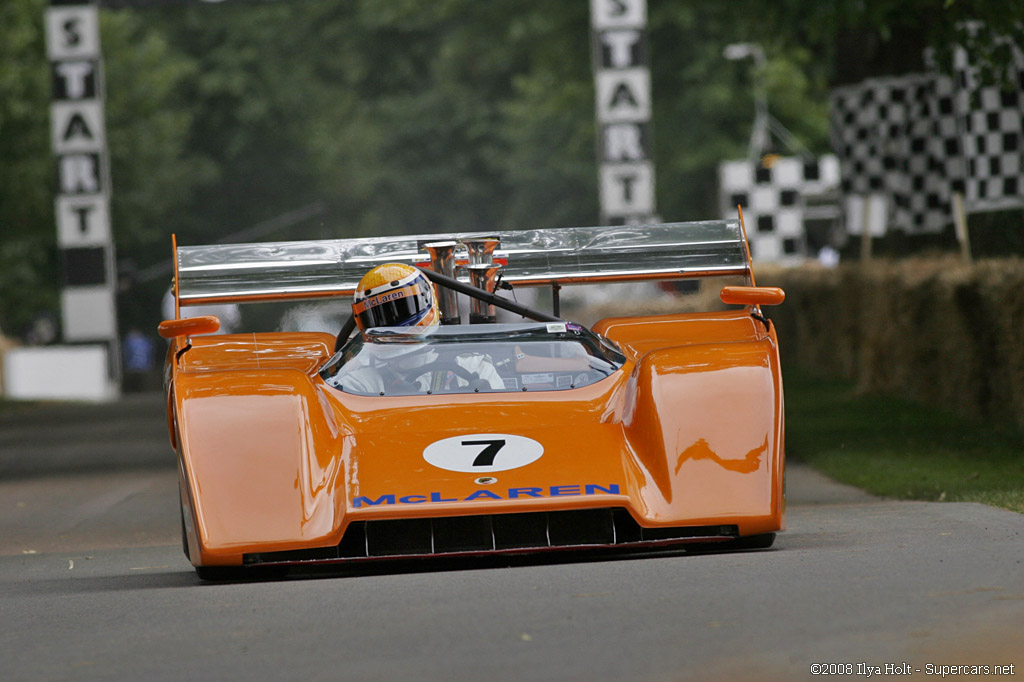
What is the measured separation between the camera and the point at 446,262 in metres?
8.28

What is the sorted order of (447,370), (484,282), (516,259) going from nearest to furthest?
(447,370), (484,282), (516,259)

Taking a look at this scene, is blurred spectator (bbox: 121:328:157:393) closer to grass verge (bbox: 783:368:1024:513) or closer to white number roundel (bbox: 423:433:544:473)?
grass verge (bbox: 783:368:1024:513)

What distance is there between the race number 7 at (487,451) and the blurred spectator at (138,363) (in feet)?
78.7

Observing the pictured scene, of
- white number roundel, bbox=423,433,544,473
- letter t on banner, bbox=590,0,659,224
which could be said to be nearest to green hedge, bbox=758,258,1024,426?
letter t on banner, bbox=590,0,659,224

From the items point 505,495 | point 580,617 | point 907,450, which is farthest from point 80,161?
point 580,617

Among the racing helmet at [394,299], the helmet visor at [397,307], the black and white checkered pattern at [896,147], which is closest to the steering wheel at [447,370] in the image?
the racing helmet at [394,299]

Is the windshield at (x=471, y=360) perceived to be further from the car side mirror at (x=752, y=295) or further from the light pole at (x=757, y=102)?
the light pole at (x=757, y=102)

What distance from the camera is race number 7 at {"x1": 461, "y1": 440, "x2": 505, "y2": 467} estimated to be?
6184 millimetres

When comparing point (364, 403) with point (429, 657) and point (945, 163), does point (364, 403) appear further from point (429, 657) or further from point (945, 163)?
point (945, 163)

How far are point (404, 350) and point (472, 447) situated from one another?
0.94 m

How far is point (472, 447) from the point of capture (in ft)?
20.5

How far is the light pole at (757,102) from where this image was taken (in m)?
34.0

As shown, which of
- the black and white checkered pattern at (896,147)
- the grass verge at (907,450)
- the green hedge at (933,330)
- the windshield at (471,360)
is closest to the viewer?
the windshield at (471,360)

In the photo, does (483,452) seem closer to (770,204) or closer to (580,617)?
(580,617)
